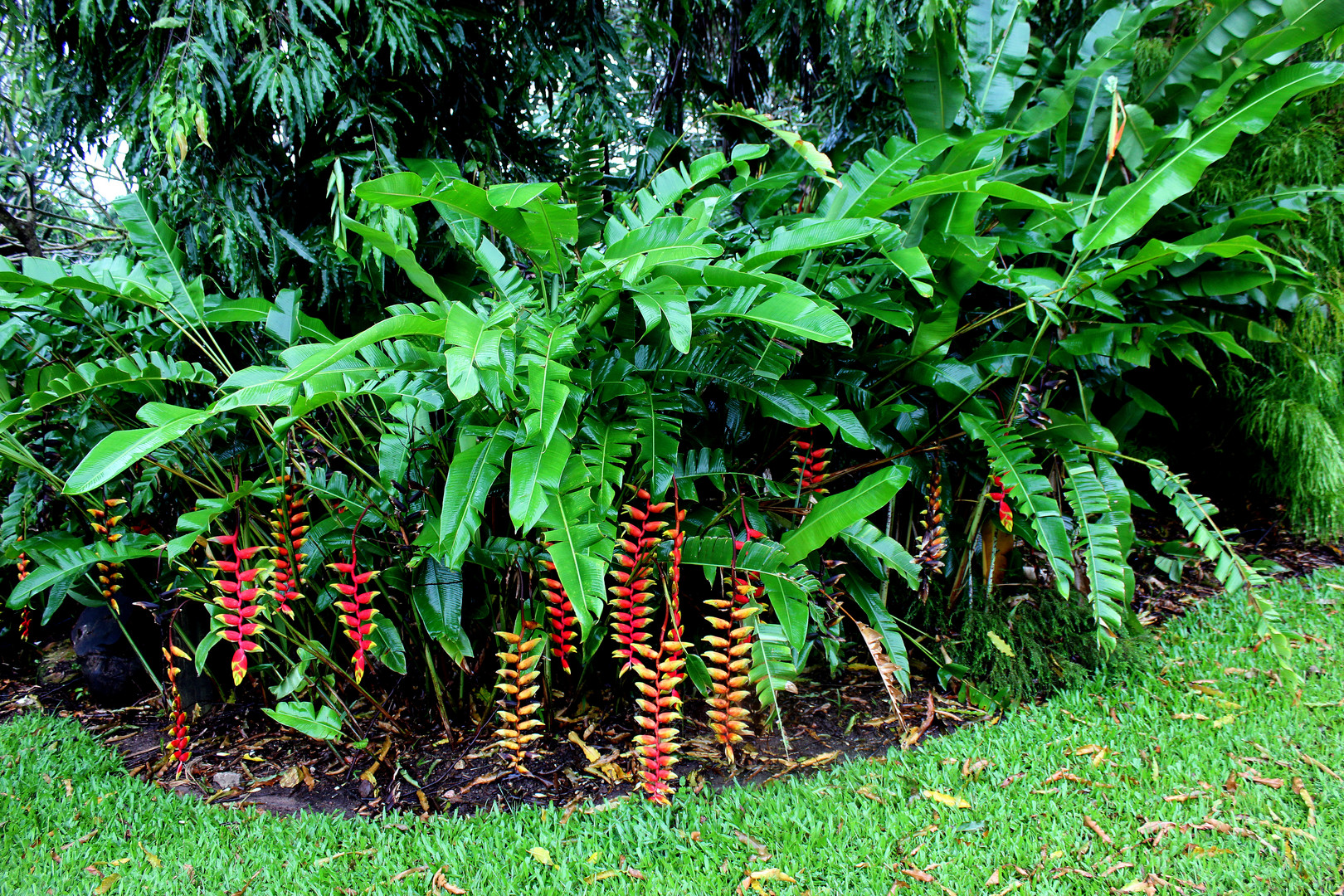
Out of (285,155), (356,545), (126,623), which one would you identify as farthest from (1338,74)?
(126,623)

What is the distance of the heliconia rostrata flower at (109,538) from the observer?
2.36 m

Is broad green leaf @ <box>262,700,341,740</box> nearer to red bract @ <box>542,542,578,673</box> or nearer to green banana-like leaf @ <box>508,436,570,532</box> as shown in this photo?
red bract @ <box>542,542,578,673</box>

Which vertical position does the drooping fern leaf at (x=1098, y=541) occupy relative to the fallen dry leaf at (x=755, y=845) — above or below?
above

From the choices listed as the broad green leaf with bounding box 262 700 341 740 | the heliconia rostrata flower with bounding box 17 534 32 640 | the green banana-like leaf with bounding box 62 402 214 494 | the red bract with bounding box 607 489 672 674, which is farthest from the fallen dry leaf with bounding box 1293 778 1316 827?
the heliconia rostrata flower with bounding box 17 534 32 640

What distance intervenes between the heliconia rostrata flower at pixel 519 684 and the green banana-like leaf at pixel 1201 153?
2121mm

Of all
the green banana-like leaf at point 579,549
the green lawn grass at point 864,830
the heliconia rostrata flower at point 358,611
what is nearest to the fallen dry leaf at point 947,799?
the green lawn grass at point 864,830

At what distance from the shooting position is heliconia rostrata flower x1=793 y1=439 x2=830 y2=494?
8.04 ft

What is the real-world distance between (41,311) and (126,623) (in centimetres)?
120

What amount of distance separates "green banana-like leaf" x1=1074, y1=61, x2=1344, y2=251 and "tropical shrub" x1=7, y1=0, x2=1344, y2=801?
0.04 feet

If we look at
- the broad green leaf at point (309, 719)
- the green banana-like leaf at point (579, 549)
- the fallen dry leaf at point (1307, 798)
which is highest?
the green banana-like leaf at point (579, 549)

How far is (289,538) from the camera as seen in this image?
2.23m

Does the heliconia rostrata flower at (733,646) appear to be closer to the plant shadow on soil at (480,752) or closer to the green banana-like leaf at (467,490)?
the plant shadow on soil at (480,752)

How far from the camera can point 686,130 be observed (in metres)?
5.06

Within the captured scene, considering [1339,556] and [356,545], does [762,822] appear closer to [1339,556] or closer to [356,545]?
[356,545]
